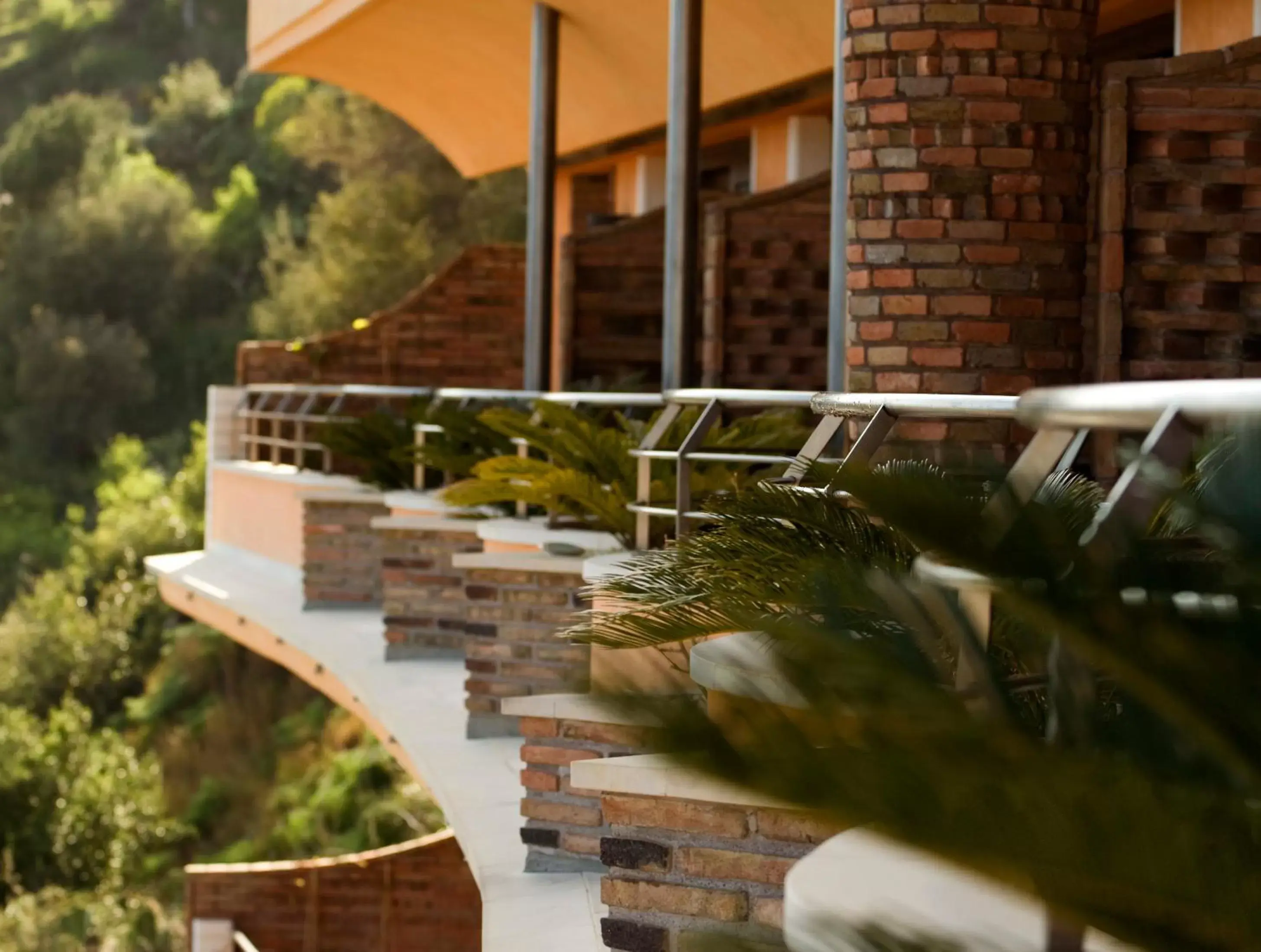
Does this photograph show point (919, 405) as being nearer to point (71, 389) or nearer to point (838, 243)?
point (838, 243)

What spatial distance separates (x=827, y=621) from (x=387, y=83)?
1534 cm

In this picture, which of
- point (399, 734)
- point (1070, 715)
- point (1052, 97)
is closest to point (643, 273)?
point (399, 734)

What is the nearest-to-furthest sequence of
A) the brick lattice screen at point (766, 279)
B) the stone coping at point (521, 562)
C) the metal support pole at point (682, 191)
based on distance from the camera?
the stone coping at point (521, 562) < the metal support pole at point (682, 191) < the brick lattice screen at point (766, 279)

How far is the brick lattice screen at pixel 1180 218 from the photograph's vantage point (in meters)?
6.86

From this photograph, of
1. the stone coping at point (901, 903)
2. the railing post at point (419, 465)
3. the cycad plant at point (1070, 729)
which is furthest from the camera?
the railing post at point (419, 465)

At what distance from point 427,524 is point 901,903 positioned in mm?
8114

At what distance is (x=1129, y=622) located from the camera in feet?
6.28

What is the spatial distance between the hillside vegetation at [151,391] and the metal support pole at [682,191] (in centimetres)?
843

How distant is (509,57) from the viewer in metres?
15.6

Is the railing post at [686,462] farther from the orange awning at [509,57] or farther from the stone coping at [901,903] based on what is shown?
the orange awning at [509,57]

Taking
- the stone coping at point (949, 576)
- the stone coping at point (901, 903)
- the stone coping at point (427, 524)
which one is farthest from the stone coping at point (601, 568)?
the stone coping at point (949, 576)

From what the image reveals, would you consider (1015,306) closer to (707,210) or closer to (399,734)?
(399,734)

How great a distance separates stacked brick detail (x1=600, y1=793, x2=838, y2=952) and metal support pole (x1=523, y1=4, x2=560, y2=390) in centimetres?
875

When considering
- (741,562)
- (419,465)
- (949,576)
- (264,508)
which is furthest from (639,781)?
(264,508)
